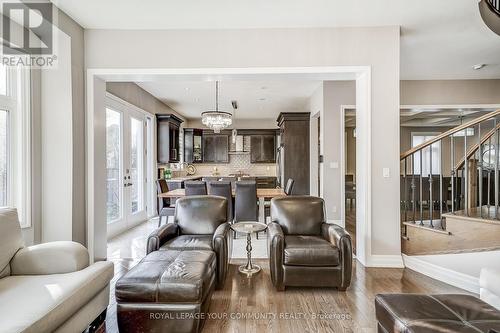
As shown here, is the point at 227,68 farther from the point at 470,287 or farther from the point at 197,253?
the point at 470,287

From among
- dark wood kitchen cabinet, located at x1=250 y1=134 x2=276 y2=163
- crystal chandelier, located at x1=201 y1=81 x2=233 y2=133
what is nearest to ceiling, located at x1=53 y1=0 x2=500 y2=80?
crystal chandelier, located at x1=201 y1=81 x2=233 y2=133

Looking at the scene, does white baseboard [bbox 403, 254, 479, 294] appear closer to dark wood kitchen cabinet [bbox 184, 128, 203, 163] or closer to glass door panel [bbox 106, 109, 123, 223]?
glass door panel [bbox 106, 109, 123, 223]

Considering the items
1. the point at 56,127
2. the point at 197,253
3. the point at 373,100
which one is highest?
the point at 373,100

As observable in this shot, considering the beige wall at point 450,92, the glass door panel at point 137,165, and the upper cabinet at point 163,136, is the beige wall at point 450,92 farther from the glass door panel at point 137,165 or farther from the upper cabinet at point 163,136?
the glass door panel at point 137,165

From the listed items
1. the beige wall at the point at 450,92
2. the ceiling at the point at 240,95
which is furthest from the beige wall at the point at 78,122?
the beige wall at the point at 450,92

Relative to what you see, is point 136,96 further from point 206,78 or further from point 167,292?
point 167,292

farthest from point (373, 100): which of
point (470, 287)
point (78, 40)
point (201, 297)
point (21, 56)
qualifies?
point (21, 56)

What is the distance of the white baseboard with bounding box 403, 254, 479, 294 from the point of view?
2.72 m

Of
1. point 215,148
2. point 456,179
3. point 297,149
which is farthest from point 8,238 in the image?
point 215,148

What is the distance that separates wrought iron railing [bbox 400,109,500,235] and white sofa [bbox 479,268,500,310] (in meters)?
1.35

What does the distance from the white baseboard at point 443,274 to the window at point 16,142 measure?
451 centimetres

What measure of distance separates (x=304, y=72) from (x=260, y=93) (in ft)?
10.0

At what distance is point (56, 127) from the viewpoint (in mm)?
3131

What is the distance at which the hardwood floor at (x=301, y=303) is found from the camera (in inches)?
84.7
